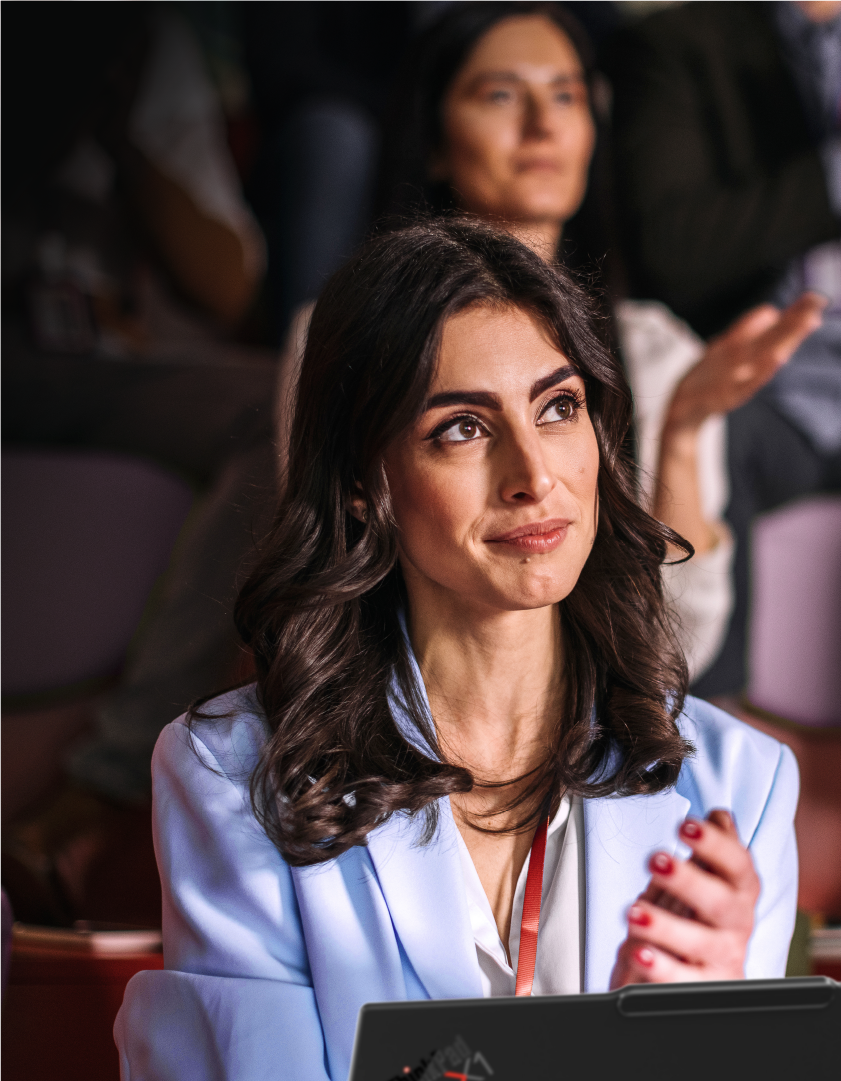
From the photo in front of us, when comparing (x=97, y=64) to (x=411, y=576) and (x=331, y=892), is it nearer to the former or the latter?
(x=411, y=576)

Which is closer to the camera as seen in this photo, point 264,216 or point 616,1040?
point 616,1040

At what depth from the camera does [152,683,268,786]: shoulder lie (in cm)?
59

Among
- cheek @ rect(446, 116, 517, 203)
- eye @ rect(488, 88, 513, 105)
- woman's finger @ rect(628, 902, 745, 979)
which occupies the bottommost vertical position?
woman's finger @ rect(628, 902, 745, 979)

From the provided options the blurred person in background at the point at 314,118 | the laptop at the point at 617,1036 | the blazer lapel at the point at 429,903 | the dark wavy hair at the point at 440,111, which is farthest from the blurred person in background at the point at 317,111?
the laptop at the point at 617,1036

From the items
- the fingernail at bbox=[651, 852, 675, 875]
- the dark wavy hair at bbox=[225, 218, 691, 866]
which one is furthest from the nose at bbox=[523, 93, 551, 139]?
the fingernail at bbox=[651, 852, 675, 875]

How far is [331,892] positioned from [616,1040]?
19 centimetres

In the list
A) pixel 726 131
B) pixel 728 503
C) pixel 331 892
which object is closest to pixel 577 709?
pixel 331 892

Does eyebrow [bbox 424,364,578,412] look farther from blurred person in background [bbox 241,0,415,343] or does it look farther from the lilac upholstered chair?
blurred person in background [bbox 241,0,415,343]

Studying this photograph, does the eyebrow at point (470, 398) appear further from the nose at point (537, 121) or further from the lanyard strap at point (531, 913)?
the nose at point (537, 121)

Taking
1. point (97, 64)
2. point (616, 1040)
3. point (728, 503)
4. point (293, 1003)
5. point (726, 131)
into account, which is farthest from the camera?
point (97, 64)

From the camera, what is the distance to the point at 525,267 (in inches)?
23.0

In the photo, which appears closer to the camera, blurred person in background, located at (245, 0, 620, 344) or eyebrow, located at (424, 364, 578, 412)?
eyebrow, located at (424, 364, 578, 412)

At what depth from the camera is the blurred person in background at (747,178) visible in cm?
149

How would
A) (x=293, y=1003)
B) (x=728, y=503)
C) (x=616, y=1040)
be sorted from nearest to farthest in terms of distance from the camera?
(x=616, y=1040) → (x=293, y=1003) → (x=728, y=503)
